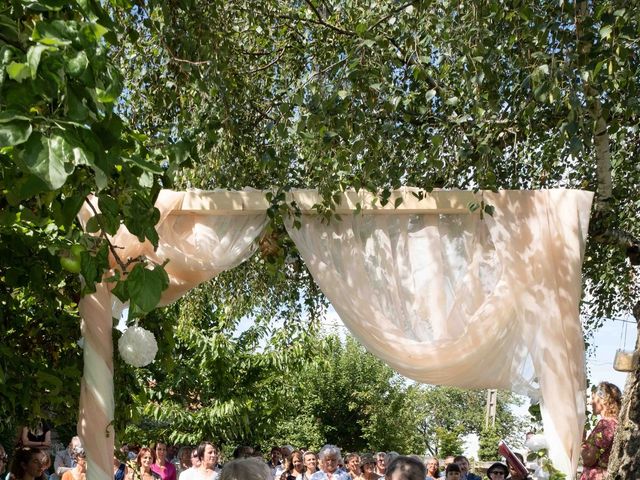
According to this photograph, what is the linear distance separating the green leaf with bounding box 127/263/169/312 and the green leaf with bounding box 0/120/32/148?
1092 millimetres

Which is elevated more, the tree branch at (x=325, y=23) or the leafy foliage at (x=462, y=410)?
the leafy foliage at (x=462, y=410)

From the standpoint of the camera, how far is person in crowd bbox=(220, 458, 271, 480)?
350cm

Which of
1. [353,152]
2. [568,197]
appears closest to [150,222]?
[353,152]

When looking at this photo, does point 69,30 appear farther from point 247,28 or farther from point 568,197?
point 247,28

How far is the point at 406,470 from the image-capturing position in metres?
3.68

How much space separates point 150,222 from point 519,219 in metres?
2.85

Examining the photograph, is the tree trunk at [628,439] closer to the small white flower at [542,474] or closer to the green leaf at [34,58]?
the small white flower at [542,474]

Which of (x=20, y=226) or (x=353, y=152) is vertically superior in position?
(x=353, y=152)

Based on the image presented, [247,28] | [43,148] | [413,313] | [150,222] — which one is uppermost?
[247,28]

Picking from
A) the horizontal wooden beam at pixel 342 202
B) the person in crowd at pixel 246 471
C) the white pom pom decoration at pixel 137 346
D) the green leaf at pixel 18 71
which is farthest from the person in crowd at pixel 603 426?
the green leaf at pixel 18 71

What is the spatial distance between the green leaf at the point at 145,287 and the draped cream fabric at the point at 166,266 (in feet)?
7.43

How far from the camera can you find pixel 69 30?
246 centimetres

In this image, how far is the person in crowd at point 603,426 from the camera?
643 centimetres

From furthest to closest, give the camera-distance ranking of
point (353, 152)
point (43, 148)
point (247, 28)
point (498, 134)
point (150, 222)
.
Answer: point (247, 28), point (498, 134), point (353, 152), point (150, 222), point (43, 148)
